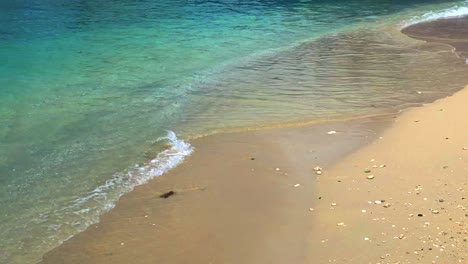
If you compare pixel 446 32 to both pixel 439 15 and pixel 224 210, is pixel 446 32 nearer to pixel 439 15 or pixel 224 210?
pixel 439 15

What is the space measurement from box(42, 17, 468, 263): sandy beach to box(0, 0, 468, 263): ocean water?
446mm

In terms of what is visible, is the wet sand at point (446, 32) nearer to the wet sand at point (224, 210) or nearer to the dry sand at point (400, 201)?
the dry sand at point (400, 201)

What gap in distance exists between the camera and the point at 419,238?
479 cm

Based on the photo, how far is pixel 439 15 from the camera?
66.6ft

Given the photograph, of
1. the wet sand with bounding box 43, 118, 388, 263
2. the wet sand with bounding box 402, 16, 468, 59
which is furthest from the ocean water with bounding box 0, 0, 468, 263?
the wet sand with bounding box 402, 16, 468, 59

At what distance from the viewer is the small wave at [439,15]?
61.8ft

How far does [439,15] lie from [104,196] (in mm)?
17312

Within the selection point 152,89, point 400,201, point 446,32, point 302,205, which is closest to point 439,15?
point 446,32

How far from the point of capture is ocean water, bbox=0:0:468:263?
6445mm

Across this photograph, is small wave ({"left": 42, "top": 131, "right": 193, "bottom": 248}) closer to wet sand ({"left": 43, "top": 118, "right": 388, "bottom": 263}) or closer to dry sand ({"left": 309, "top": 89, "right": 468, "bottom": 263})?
wet sand ({"left": 43, "top": 118, "right": 388, "bottom": 263})

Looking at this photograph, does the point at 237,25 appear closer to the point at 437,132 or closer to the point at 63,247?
the point at 437,132

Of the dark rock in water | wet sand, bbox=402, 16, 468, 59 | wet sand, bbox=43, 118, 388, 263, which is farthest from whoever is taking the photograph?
wet sand, bbox=402, 16, 468, 59

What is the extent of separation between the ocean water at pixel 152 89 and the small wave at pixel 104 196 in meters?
0.02

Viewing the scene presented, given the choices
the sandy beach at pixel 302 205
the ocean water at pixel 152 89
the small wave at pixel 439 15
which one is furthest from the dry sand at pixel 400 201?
the small wave at pixel 439 15
